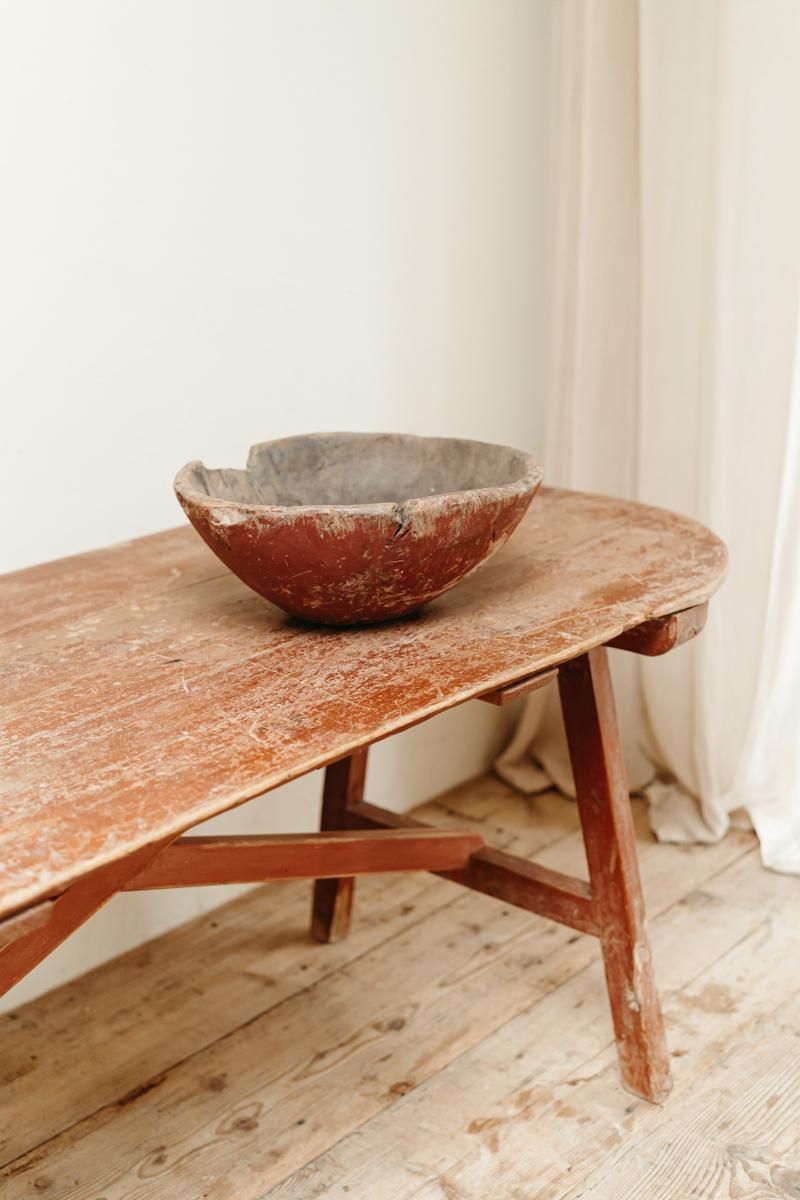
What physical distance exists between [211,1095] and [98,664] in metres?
0.71

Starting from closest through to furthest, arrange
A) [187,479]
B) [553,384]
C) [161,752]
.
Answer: [161,752], [187,479], [553,384]

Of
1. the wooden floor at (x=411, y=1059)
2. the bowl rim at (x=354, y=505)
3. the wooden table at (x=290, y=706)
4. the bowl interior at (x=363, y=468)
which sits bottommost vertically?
the wooden floor at (x=411, y=1059)

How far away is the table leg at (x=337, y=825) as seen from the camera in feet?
6.44

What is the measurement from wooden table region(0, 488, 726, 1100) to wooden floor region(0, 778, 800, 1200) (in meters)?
0.12

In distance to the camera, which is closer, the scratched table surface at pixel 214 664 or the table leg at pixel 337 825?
the scratched table surface at pixel 214 664

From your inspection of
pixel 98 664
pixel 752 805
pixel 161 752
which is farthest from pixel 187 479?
pixel 752 805

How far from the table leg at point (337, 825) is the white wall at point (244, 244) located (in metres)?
0.22

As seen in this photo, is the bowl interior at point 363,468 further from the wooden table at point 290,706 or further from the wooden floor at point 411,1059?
the wooden floor at point 411,1059

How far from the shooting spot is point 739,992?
191 cm

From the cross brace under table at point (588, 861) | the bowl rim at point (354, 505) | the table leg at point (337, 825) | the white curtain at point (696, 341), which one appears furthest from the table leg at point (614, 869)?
the white curtain at point (696, 341)

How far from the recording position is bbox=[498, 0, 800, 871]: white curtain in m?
2.08

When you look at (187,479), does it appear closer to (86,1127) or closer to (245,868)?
(245,868)

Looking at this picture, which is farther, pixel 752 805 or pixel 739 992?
pixel 752 805

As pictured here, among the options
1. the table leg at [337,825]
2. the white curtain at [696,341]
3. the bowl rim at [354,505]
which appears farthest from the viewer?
the white curtain at [696,341]
